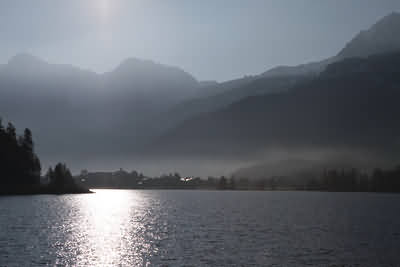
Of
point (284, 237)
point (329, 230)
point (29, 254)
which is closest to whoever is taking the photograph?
point (29, 254)

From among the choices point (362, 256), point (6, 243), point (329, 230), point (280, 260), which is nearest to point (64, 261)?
point (6, 243)

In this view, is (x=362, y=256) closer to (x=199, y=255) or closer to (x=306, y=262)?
(x=306, y=262)

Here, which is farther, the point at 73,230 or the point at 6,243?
the point at 73,230

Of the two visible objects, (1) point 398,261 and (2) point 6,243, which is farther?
(2) point 6,243

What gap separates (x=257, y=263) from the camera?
6188 cm

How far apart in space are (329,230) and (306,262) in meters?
46.9

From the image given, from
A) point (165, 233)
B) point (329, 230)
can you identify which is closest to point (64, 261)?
point (165, 233)

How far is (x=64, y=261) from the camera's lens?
6178 cm

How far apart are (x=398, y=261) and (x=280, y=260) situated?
18.6 metres

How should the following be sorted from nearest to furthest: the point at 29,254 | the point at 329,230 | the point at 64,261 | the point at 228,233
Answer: the point at 64,261 → the point at 29,254 → the point at 228,233 → the point at 329,230

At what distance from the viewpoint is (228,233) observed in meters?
97.2

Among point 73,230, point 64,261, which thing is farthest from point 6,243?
point 73,230

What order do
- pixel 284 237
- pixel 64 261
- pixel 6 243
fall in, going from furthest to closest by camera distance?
1. pixel 284 237
2. pixel 6 243
3. pixel 64 261

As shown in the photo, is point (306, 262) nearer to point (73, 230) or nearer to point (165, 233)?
point (165, 233)
